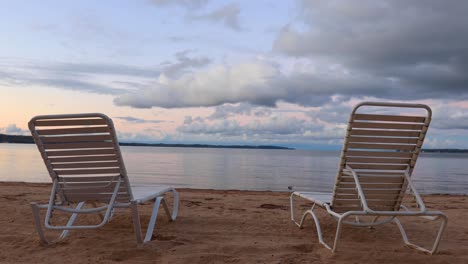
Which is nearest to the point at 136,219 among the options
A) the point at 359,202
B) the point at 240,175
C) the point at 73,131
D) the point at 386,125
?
the point at 73,131

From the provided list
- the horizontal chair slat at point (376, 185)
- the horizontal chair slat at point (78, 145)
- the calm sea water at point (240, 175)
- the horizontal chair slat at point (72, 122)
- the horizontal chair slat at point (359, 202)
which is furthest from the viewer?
the calm sea water at point (240, 175)

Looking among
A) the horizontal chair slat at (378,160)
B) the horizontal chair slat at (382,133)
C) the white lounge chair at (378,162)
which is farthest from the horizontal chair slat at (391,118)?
the horizontal chair slat at (378,160)

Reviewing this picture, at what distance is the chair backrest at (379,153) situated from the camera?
4215mm

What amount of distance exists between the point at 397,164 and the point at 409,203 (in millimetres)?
6445

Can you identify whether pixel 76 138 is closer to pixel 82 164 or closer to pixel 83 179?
pixel 82 164

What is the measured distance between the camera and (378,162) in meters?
4.37

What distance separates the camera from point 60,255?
4016mm

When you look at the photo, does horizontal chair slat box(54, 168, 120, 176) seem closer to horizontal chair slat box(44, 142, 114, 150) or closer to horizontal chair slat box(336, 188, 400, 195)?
horizontal chair slat box(44, 142, 114, 150)

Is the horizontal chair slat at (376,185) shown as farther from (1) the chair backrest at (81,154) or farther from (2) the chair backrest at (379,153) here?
(1) the chair backrest at (81,154)

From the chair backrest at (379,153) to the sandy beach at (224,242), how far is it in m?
Result: 0.58

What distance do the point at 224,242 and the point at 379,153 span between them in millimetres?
1892

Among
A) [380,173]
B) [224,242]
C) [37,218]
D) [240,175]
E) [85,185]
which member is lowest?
[240,175]

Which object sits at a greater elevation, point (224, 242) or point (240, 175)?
point (224, 242)

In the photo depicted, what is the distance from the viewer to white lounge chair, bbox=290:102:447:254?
165 inches
